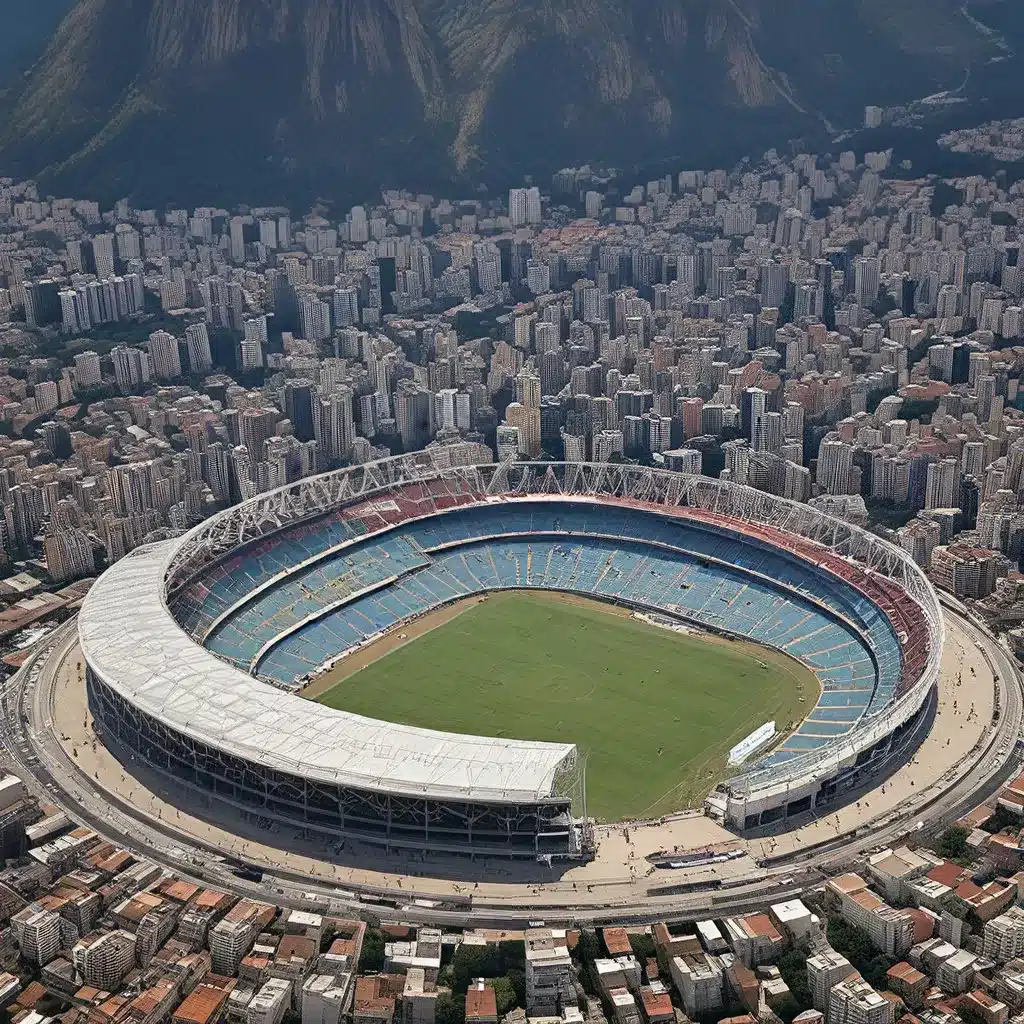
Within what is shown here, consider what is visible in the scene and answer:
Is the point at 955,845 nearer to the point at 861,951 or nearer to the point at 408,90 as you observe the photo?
the point at 861,951

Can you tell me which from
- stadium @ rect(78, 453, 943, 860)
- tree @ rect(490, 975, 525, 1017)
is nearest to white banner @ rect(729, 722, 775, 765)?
stadium @ rect(78, 453, 943, 860)

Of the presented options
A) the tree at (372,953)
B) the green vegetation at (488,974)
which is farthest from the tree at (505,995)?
the tree at (372,953)

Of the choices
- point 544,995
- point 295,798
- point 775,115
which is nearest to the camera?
point 544,995

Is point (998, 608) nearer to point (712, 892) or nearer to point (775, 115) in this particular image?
point (712, 892)

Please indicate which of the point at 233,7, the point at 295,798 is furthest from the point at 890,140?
the point at 295,798

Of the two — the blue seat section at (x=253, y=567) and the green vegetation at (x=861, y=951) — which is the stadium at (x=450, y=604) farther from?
the green vegetation at (x=861, y=951)
